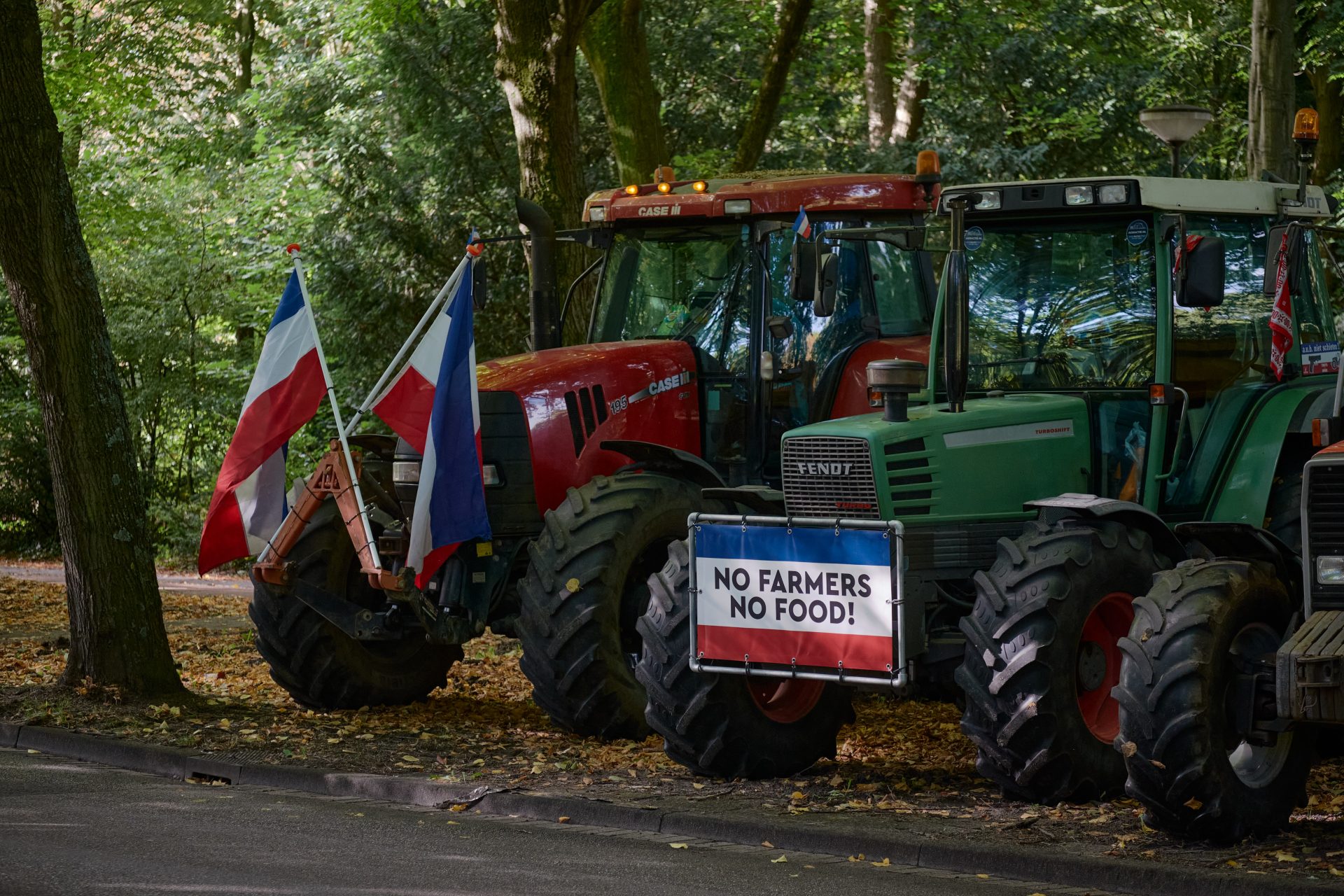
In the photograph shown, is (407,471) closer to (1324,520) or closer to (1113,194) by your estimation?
(1113,194)

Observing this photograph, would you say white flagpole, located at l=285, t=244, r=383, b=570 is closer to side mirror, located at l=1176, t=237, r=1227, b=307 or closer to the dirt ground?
the dirt ground

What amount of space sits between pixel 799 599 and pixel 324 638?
3871 mm

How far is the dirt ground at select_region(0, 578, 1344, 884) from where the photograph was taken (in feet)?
24.4

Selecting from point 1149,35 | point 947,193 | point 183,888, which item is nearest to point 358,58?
point 1149,35

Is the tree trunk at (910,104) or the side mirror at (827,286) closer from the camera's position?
the side mirror at (827,286)

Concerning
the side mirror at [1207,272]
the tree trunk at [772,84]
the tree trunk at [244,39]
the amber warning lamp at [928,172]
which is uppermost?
the tree trunk at [244,39]

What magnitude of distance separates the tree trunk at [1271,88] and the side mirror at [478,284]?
25.5 ft

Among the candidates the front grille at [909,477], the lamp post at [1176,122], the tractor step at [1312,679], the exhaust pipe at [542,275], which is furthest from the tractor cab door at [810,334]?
the tractor step at [1312,679]

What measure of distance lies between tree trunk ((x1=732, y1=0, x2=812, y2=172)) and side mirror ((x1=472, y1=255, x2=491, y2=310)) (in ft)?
33.7

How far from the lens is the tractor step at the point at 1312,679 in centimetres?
680

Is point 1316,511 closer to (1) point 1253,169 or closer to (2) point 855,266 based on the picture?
(2) point 855,266

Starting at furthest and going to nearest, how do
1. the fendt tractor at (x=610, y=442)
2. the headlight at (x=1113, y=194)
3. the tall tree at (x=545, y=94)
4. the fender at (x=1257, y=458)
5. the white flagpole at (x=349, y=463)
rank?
the tall tree at (x=545, y=94) < the white flagpole at (x=349, y=463) < the fendt tractor at (x=610, y=442) < the fender at (x=1257, y=458) < the headlight at (x=1113, y=194)

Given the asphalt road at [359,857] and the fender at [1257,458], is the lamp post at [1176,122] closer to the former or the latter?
the fender at [1257,458]

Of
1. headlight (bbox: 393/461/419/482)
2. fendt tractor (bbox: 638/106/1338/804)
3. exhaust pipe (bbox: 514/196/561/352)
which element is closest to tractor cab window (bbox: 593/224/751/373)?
exhaust pipe (bbox: 514/196/561/352)
